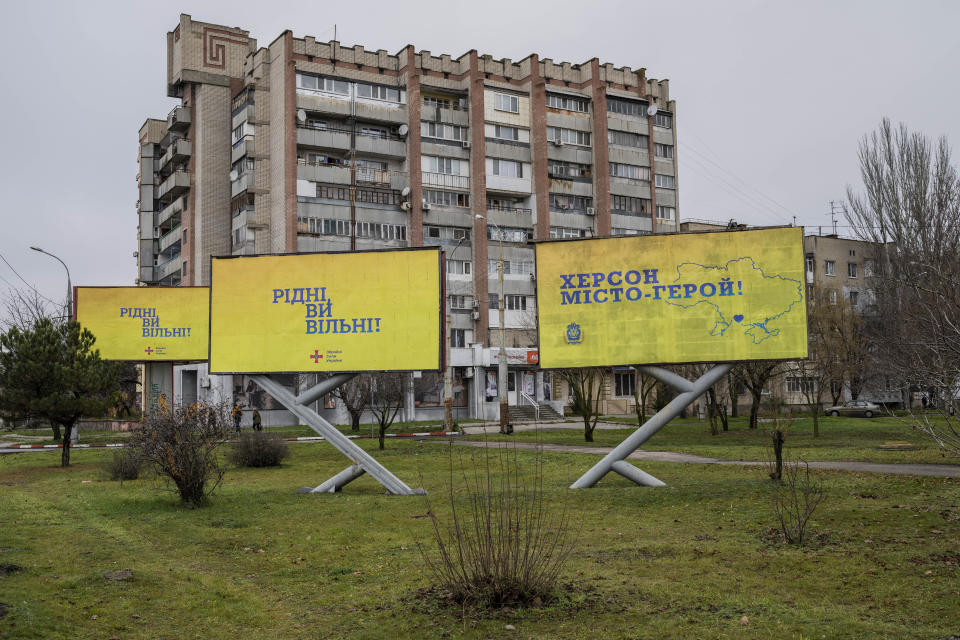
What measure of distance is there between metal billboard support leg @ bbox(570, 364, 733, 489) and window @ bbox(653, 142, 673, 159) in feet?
206

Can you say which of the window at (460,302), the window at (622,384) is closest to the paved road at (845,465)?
the window at (460,302)

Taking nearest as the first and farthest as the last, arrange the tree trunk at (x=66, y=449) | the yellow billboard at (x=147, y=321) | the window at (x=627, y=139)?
1. the tree trunk at (x=66, y=449)
2. the yellow billboard at (x=147, y=321)
3. the window at (x=627, y=139)

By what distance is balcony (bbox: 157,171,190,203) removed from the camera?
68.7 meters

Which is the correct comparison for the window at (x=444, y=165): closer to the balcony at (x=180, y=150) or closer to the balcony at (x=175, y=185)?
the balcony at (x=180, y=150)

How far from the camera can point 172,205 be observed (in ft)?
239

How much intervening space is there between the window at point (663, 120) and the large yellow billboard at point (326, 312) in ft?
210

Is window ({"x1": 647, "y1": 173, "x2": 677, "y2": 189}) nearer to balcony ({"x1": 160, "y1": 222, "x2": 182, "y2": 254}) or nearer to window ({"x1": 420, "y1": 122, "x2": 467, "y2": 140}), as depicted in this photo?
window ({"x1": 420, "y1": 122, "x2": 467, "y2": 140})

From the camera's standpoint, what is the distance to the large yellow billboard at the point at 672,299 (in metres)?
16.3

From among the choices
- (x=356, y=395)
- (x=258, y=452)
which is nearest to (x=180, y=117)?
(x=356, y=395)

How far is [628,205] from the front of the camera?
74062 mm

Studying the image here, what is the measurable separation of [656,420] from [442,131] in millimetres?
53447

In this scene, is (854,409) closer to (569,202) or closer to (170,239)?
(569,202)

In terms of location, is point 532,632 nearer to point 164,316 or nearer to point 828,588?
point 828,588

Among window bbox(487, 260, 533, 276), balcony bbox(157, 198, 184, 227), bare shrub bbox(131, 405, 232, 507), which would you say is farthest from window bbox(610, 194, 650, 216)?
bare shrub bbox(131, 405, 232, 507)
